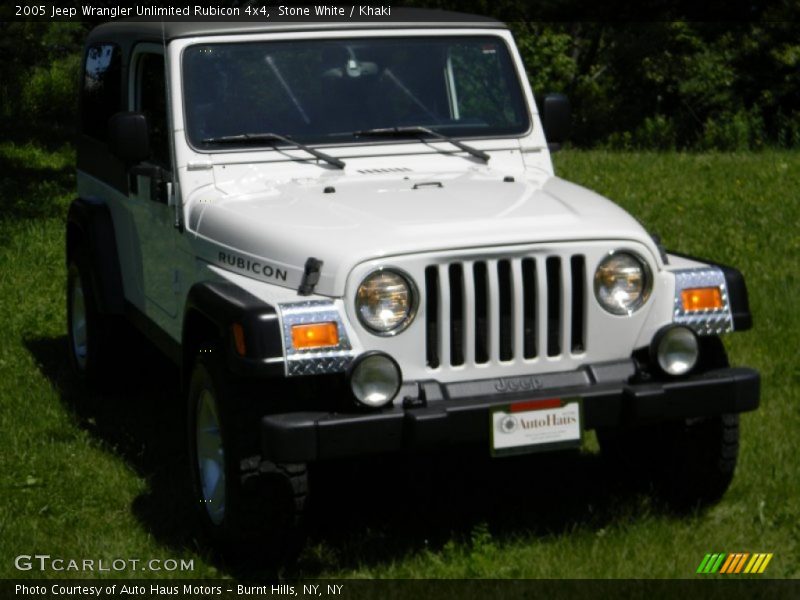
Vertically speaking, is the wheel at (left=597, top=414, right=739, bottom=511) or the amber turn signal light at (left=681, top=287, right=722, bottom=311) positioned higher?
the amber turn signal light at (left=681, top=287, right=722, bottom=311)

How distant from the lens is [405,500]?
6.05 m

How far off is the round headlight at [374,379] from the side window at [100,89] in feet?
9.83

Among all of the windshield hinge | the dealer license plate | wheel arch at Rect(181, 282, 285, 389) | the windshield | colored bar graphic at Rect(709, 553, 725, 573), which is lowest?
colored bar graphic at Rect(709, 553, 725, 573)

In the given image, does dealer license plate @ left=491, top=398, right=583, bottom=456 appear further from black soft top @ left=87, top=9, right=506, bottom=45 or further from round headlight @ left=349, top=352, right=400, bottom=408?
black soft top @ left=87, top=9, right=506, bottom=45

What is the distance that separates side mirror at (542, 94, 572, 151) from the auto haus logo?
78.1 inches

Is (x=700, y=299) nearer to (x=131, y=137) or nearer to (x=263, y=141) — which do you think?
(x=263, y=141)

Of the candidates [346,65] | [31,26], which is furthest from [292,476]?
[31,26]

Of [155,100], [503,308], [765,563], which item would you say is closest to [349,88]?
[155,100]

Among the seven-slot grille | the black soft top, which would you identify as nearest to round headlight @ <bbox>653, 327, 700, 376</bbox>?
the seven-slot grille

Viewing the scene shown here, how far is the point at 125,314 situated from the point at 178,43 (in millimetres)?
1705

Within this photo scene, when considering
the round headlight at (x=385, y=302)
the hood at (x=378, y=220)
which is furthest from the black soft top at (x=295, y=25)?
the round headlight at (x=385, y=302)

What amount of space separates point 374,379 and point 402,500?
1.32 metres

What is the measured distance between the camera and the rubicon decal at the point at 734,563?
522 centimetres

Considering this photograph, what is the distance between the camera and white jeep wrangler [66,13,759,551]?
4.94 meters
